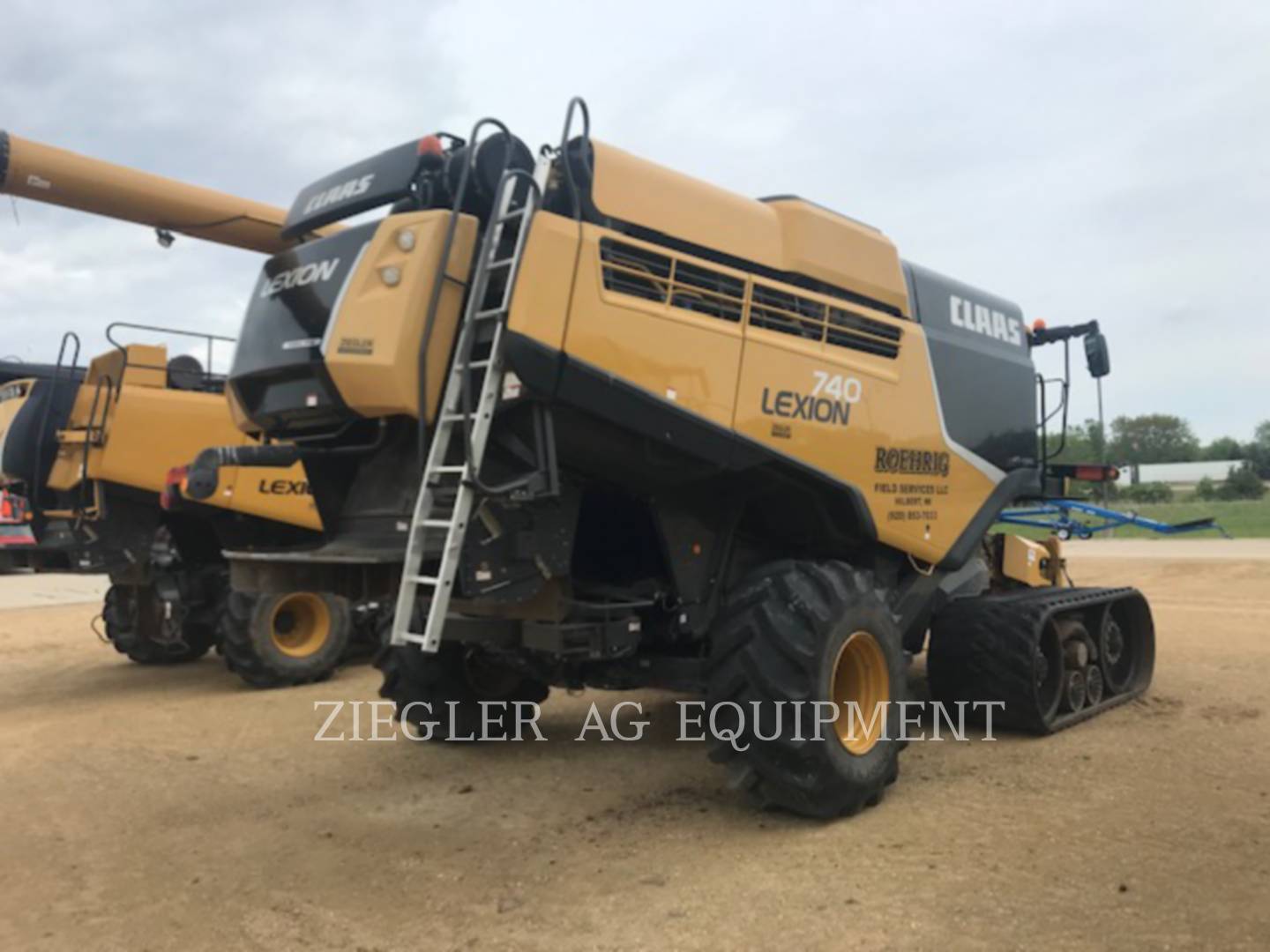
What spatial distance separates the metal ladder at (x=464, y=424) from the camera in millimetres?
4039

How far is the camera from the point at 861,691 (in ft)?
17.0

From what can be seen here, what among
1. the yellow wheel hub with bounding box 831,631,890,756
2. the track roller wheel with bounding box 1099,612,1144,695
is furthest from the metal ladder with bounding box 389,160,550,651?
the track roller wheel with bounding box 1099,612,1144,695

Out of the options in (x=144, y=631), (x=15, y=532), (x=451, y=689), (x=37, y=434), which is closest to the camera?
(x=451, y=689)

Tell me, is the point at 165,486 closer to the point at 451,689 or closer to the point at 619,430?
the point at 451,689

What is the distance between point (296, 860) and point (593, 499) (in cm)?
211

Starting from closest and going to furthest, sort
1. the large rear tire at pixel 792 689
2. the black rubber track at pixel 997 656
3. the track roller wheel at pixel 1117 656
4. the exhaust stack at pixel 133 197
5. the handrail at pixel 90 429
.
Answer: the large rear tire at pixel 792 689
the black rubber track at pixel 997 656
the exhaust stack at pixel 133 197
the track roller wheel at pixel 1117 656
the handrail at pixel 90 429

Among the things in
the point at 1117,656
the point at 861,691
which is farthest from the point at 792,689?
the point at 1117,656

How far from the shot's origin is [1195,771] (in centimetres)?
534

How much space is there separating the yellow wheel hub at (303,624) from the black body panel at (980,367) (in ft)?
19.0

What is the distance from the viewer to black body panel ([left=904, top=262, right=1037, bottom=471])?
605 centimetres

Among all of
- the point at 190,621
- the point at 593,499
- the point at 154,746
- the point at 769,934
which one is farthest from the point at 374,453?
the point at 190,621

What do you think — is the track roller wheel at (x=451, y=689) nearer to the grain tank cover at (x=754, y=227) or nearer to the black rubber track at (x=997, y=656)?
the black rubber track at (x=997, y=656)

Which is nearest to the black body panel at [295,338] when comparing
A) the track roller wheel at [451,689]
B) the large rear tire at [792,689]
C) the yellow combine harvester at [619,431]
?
the yellow combine harvester at [619,431]

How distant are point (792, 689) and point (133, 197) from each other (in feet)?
19.9
